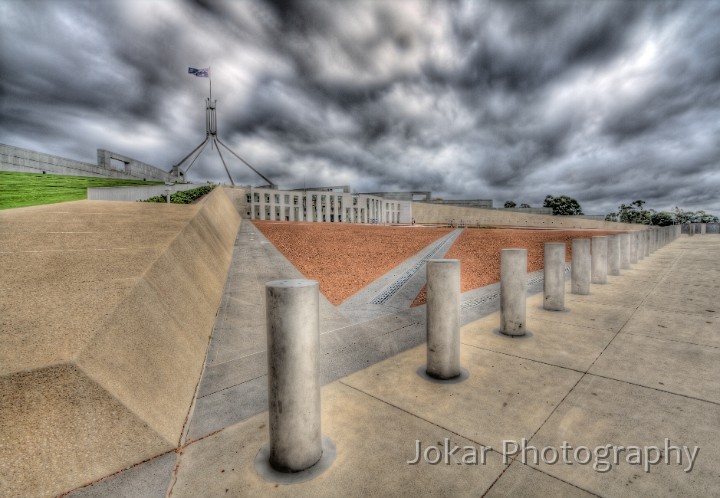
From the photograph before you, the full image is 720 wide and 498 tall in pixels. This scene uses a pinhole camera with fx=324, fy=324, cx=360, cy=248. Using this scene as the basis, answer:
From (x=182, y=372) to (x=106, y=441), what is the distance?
1.21 meters

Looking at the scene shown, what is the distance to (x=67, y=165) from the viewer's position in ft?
133

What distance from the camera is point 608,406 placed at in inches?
132

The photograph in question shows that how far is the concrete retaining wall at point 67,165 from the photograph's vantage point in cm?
3381

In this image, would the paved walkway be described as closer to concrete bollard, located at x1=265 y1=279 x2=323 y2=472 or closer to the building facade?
concrete bollard, located at x1=265 y1=279 x2=323 y2=472

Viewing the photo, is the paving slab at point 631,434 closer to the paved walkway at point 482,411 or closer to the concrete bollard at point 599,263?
the paved walkway at point 482,411

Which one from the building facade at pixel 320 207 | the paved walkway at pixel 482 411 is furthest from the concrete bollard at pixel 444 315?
the building facade at pixel 320 207

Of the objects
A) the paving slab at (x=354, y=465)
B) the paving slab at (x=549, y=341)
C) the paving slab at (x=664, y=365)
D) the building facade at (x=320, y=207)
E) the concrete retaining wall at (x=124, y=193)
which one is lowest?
the paving slab at (x=354, y=465)

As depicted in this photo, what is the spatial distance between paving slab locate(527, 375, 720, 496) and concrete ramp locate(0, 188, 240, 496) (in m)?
3.40

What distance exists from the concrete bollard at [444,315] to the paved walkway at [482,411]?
0.84 ft

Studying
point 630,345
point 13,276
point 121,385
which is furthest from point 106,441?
point 630,345

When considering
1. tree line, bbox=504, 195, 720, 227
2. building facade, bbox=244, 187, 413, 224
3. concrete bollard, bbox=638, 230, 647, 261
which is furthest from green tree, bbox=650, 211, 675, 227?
concrete bollard, bbox=638, 230, 647, 261

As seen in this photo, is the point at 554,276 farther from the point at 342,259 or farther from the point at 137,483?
the point at 342,259

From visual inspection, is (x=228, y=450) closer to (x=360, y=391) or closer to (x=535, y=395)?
(x=360, y=391)

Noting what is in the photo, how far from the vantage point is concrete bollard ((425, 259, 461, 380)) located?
13.0 feet
